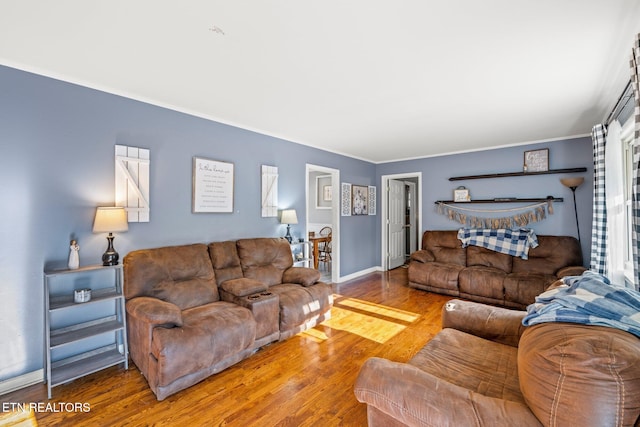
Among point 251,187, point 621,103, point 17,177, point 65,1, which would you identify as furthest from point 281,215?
point 621,103

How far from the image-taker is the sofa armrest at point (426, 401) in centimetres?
108

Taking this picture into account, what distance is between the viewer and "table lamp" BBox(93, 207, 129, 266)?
7.68ft

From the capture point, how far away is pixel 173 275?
2.74 metres

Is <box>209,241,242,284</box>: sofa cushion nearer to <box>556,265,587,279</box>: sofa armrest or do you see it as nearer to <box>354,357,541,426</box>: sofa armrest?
<box>354,357,541,426</box>: sofa armrest

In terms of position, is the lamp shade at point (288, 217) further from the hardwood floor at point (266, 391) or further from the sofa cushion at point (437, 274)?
the sofa cushion at point (437, 274)

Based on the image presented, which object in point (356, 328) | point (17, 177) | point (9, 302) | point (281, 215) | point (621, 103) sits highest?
point (621, 103)

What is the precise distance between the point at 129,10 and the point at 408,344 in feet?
11.1

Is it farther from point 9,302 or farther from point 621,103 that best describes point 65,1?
point 621,103

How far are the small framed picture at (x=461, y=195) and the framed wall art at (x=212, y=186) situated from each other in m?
3.98

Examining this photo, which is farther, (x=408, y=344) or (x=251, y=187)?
(x=251, y=187)

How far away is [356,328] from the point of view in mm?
3271

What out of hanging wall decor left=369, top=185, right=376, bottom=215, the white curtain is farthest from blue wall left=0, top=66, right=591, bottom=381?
hanging wall decor left=369, top=185, right=376, bottom=215

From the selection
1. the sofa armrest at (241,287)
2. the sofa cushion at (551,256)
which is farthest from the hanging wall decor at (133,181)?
the sofa cushion at (551,256)

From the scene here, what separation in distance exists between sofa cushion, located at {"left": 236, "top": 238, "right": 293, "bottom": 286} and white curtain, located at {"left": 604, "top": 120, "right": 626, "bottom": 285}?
3.51 metres
